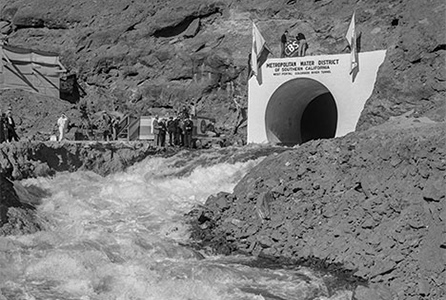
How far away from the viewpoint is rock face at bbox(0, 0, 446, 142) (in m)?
28.0

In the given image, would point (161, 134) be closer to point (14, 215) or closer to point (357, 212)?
point (14, 215)

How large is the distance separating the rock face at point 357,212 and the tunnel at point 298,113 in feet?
28.4

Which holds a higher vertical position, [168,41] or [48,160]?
[168,41]

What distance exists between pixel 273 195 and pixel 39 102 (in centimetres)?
2081

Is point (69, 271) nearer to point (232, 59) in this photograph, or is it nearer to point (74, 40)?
point (232, 59)

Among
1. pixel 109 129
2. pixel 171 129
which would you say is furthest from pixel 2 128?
pixel 171 129

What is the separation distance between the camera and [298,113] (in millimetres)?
24516

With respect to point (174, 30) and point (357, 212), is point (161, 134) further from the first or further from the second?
point (174, 30)

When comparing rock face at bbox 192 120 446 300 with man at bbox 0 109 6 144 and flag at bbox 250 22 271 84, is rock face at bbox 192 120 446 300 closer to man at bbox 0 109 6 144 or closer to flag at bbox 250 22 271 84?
flag at bbox 250 22 271 84

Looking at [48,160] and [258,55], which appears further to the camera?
[258,55]

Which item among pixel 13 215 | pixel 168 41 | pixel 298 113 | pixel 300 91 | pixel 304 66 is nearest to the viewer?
pixel 13 215

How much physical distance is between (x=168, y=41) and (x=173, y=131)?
41.1 ft

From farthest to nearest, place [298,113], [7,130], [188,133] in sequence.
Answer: [298,113]
[188,133]
[7,130]

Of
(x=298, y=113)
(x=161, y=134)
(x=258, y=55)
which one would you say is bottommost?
(x=161, y=134)
